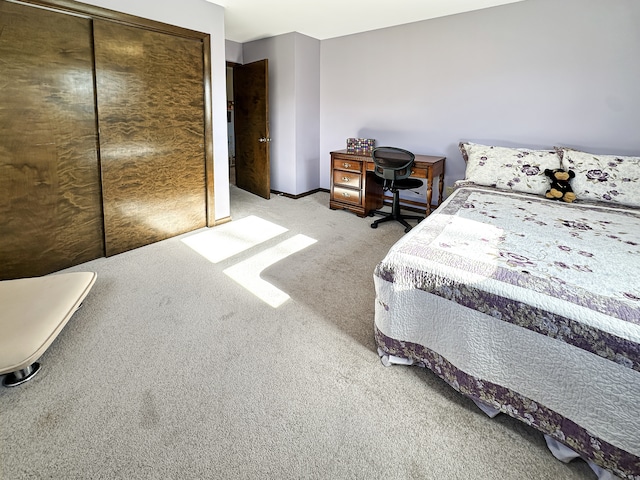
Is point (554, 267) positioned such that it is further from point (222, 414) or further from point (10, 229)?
point (10, 229)

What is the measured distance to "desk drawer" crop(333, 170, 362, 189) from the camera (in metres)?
4.33

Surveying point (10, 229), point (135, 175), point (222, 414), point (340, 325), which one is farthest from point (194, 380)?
point (135, 175)

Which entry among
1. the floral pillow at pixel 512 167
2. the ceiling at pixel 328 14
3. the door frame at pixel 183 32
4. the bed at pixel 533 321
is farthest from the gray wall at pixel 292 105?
the bed at pixel 533 321

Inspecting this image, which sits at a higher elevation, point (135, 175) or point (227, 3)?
point (227, 3)

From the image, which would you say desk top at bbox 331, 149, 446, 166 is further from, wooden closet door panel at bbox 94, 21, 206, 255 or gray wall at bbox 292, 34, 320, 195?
wooden closet door panel at bbox 94, 21, 206, 255

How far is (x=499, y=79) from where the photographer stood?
3738 millimetres

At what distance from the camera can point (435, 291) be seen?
1.61m

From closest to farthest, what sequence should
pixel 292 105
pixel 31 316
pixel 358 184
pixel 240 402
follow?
1. pixel 240 402
2. pixel 31 316
3. pixel 358 184
4. pixel 292 105

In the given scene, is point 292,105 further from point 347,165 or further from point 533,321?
point 533,321

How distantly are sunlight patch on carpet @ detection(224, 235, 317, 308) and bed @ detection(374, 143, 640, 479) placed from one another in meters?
0.91

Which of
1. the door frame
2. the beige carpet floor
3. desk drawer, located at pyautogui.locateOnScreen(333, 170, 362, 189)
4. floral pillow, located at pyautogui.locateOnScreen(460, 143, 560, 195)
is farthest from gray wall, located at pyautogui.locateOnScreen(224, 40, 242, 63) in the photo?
the beige carpet floor

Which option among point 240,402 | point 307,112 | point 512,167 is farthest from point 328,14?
point 240,402

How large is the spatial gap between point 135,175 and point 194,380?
85.7 inches

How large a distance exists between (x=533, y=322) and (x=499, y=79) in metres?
3.26
